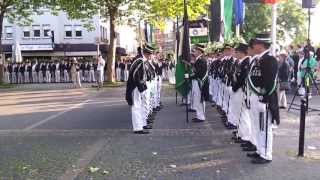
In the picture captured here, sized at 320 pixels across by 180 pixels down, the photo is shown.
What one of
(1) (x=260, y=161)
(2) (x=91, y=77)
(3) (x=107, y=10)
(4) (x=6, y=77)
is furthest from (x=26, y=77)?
(1) (x=260, y=161)

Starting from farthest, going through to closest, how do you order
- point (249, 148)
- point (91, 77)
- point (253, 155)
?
1. point (91, 77)
2. point (249, 148)
3. point (253, 155)

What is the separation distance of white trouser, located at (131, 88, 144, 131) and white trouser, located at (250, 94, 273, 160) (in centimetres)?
373

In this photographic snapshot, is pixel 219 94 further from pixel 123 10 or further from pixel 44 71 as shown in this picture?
pixel 44 71

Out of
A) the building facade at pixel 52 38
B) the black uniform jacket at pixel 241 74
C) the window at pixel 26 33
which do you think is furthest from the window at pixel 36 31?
the black uniform jacket at pixel 241 74

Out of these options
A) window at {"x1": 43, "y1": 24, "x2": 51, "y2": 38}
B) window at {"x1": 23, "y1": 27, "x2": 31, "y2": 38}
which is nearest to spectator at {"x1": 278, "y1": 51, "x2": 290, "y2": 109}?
window at {"x1": 43, "y1": 24, "x2": 51, "y2": 38}

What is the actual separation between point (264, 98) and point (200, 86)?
5447 mm

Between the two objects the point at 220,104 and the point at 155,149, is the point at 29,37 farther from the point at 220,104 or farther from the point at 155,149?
the point at 155,149

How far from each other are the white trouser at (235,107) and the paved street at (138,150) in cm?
40

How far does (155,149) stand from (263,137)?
2.19 metres

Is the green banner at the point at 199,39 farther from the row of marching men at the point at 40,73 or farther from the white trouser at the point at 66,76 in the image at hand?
the white trouser at the point at 66,76

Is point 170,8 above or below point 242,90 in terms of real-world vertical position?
above

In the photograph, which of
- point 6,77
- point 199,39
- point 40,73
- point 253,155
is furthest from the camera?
point 40,73

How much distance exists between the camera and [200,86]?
50.3ft

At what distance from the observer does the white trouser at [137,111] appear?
13.4 metres
